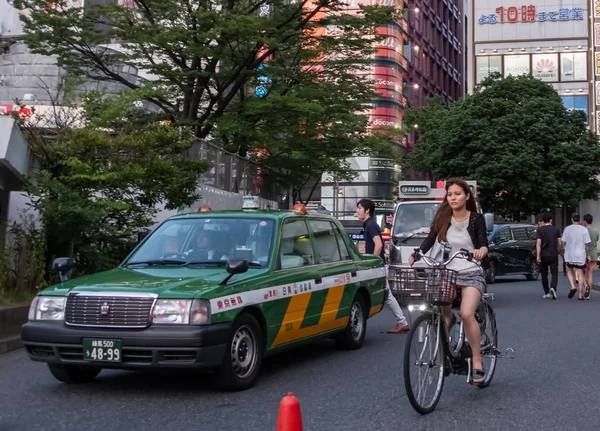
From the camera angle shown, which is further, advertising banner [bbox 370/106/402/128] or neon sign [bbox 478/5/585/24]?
advertising banner [bbox 370/106/402/128]

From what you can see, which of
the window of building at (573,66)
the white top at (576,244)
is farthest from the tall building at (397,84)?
the white top at (576,244)

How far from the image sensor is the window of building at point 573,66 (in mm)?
61594

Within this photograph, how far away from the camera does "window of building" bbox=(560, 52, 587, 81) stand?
6159 centimetres

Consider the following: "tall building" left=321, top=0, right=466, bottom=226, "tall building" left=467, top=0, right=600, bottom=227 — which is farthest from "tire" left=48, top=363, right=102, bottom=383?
"tall building" left=467, top=0, right=600, bottom=227

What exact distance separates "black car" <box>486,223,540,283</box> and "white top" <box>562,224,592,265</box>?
534 cm

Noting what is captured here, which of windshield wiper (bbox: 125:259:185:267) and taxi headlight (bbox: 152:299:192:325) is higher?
windshield wiper (bbox: 125:259:185:267)

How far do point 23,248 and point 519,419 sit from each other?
27.0ft

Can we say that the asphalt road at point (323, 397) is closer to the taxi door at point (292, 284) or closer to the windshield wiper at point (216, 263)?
the taxi door at point (292, 284)

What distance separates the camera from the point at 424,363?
6.11 meters

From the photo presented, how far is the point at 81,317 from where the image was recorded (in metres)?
6.80

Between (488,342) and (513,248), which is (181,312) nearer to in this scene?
(488,342)

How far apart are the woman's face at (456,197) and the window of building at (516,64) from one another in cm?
5949

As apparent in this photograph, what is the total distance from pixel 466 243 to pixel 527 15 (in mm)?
61760

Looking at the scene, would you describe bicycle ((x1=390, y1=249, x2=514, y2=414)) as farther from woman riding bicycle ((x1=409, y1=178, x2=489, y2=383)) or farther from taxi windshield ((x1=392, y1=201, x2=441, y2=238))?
taxi windshield ((x1=392, y1=201, x2=441, y2=238))
